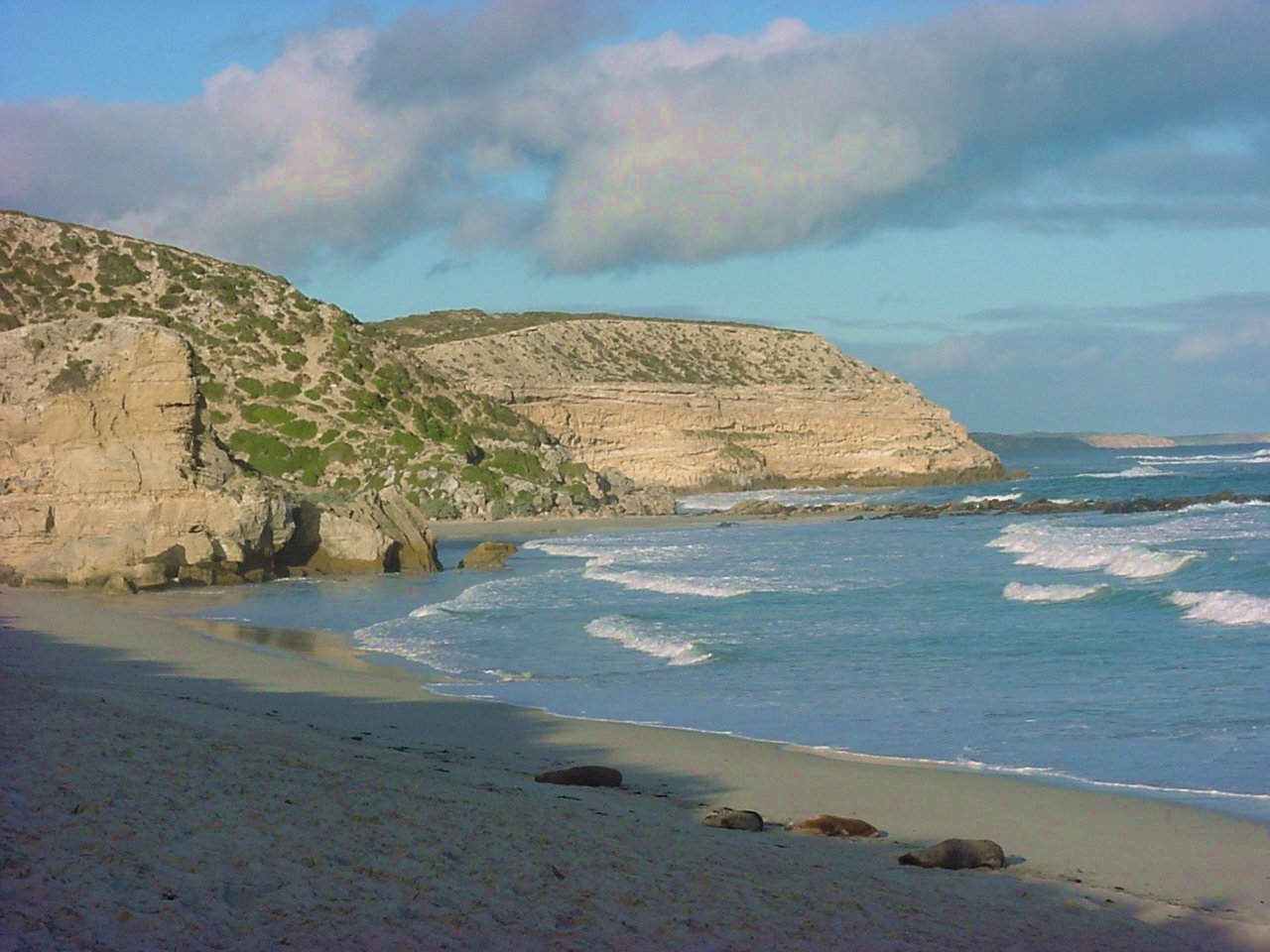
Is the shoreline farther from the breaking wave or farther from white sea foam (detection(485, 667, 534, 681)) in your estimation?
the breaking wave

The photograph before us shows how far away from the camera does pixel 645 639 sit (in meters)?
18.8

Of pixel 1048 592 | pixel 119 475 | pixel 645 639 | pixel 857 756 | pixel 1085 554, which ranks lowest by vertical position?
pixel 857 756

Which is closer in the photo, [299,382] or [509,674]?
[509,674]

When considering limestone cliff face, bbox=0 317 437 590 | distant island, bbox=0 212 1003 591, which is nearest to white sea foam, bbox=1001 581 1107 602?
distant island, bbox=0 212 1003 591

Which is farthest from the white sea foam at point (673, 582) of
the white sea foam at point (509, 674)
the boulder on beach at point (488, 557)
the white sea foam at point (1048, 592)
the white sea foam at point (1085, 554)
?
the white sea foam at point (509, 674)

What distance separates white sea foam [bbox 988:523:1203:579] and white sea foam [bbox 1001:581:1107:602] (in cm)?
232

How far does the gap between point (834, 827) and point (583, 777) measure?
2.06 metres

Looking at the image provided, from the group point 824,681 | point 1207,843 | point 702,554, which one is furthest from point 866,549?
point 1207,843

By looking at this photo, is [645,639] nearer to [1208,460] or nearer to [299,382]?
[299,382]

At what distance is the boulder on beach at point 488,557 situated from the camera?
33219mm

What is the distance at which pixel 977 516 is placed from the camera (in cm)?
4956

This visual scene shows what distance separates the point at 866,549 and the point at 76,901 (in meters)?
30.9

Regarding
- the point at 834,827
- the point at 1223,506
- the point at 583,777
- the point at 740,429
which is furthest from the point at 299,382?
the point at 834,827

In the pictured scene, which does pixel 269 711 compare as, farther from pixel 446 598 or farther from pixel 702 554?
pixel 702 554
